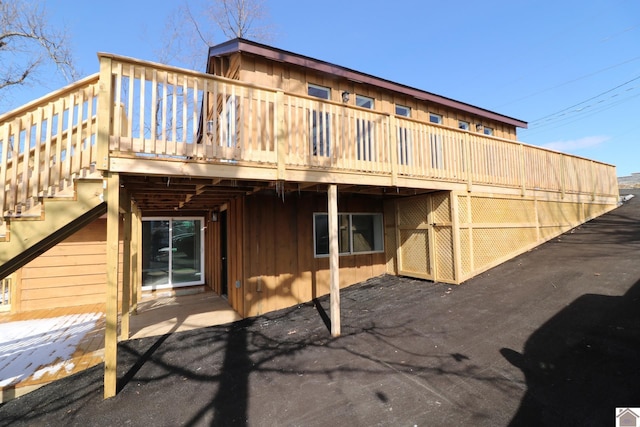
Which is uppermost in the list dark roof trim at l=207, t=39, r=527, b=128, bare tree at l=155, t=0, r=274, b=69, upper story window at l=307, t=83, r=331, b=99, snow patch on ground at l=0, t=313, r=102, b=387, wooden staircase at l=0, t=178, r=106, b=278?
bare tree at l=155, t=0, r=274, b=69

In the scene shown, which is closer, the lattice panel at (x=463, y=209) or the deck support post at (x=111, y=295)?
the deck support post at (x=111, y=295)

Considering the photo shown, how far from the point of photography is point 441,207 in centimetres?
665

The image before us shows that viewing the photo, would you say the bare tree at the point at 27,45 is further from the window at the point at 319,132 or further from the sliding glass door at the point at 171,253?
the window at the point at 319,132

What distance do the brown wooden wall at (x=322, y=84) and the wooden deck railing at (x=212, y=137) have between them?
1712mm

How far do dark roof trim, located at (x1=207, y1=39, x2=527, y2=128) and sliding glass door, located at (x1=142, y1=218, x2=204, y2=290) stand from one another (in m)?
5.20

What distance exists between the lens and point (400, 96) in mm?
8891

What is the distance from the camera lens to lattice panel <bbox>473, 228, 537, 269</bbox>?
6.77 m

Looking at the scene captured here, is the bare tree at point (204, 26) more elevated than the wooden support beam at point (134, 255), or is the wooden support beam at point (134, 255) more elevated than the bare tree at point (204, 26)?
the bare tree at point (204, 26)

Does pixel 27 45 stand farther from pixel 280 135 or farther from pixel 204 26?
pixel 280 135

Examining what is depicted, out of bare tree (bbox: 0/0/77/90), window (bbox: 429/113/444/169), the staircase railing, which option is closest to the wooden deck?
the staircase railing

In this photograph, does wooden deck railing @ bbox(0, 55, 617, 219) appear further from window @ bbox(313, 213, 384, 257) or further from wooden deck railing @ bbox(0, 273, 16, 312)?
wooden deck railing @ bbox(0, 273, 16, 312)

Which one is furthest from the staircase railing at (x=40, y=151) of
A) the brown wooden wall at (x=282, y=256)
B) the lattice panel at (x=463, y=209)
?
the lattice panel at (x=463, y=209)

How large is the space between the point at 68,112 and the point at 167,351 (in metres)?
3.54

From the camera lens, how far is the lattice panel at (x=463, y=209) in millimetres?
6500
